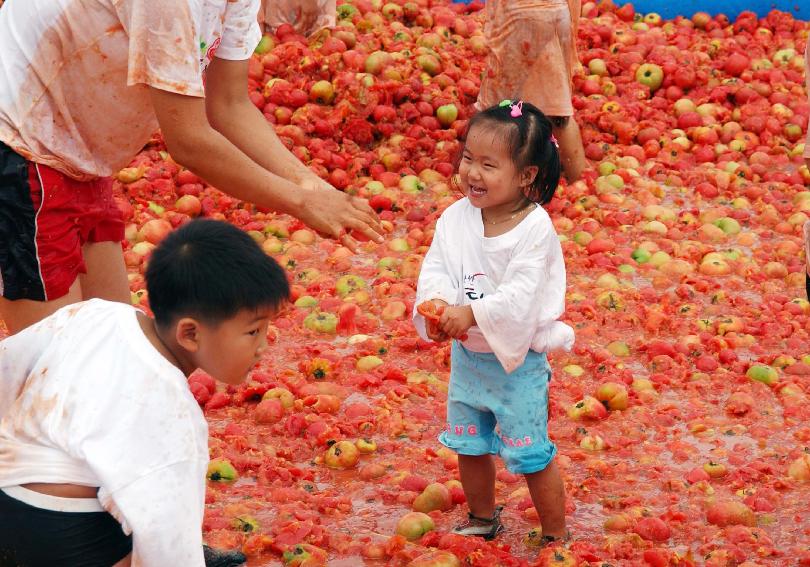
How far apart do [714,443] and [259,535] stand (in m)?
1.88

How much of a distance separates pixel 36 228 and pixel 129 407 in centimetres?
118

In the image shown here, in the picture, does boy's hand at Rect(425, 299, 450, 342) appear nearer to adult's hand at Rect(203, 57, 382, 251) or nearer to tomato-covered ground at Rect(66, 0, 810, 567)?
adult's hand at Rect(203, 57, 382, 251)

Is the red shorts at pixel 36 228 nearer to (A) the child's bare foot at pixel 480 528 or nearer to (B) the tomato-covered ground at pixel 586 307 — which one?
(B) the tomato-covered ground at pixel 586 307

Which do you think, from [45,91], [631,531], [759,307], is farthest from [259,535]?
[759,307]

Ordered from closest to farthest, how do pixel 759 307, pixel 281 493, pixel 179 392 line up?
pixel 179 392 → pixel 281 493 → pixel 759 307

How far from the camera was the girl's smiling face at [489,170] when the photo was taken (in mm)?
3350

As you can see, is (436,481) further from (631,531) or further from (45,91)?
(45,91)

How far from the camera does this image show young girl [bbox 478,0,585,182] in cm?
679

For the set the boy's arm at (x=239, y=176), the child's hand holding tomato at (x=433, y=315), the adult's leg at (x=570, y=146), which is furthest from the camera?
the adult's leg at (x=570, y=146)

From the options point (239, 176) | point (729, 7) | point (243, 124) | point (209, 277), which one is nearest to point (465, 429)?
point (239, 176)

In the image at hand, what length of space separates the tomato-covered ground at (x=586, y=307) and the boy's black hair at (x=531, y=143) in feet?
3.78

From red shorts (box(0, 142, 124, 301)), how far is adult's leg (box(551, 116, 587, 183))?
4157 millimetres

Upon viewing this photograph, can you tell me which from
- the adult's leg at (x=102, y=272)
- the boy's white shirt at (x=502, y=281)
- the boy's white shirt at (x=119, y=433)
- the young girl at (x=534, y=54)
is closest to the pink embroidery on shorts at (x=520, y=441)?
the boy's white shirt at (x=502, y=281)

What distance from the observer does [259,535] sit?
3.70 metres
